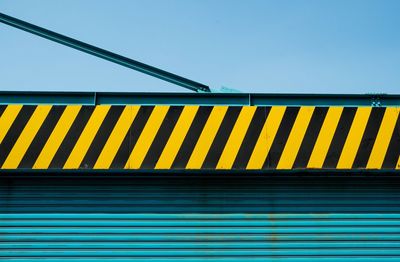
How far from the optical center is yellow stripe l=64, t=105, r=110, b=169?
5.62 m

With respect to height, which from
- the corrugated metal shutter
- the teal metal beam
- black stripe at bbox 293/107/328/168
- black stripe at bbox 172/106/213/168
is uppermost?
the teal metal beam

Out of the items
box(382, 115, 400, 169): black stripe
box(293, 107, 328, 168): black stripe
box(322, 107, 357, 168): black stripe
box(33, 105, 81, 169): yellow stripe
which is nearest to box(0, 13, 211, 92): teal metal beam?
box(33, 105, 81, 169): yellow stripe

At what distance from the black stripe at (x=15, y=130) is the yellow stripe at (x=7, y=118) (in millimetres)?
41

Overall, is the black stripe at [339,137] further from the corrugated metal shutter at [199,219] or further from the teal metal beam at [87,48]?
the teal metal beam at [87,48]

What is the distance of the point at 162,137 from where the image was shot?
19.1ft

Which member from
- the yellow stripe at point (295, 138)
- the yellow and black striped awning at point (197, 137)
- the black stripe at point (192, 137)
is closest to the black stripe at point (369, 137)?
the yellow and black striped awning at point (197, 137)

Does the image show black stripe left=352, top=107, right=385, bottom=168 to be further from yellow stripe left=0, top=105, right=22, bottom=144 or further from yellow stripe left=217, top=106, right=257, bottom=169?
yellow stripe left=0, top=105, right=22, bottom=144

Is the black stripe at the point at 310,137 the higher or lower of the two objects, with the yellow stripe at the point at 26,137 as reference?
higher

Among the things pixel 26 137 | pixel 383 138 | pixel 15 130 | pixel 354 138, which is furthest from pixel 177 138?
pixel 383 138

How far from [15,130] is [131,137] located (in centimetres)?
158

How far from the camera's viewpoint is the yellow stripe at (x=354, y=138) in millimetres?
5770

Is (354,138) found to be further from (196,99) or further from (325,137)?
(196,99)

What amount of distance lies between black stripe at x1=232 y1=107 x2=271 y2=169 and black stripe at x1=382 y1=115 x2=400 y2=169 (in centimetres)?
174

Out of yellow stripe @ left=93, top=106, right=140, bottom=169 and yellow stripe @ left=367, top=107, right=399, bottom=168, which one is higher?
yellow stripe @ left=367, top=107, right=399, bottom=168
